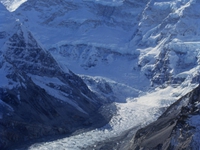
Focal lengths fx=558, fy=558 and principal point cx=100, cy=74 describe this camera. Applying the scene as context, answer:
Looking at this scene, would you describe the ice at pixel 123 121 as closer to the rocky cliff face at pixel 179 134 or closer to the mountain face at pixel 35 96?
the mountain face at pixel 35 96

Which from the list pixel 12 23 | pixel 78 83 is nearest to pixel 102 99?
pixel 78 83

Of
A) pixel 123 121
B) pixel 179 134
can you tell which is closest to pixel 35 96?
pixel 123 121

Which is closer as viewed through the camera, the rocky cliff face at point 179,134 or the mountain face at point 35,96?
the rocky cliff face at point 179,134

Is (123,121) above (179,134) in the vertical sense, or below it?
below

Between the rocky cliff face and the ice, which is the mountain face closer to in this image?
the ice

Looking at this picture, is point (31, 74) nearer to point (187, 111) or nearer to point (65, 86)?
point (65, 86)

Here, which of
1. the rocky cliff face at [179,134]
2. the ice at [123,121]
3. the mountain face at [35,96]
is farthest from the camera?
the mountain face at [35,96]

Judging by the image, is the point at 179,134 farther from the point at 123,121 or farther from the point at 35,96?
the point at 123,121

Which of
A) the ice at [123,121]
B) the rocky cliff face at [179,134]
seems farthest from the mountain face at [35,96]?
the rocky cliff face at [179,134]
